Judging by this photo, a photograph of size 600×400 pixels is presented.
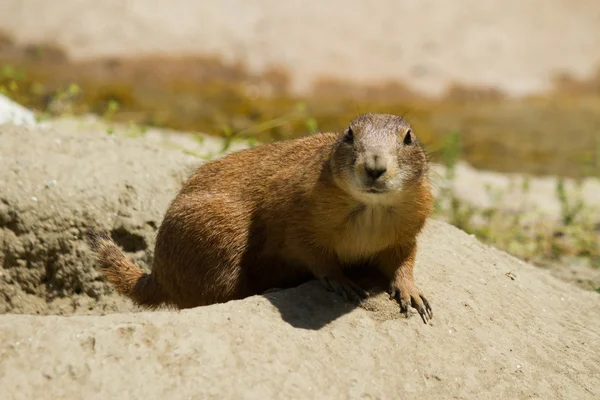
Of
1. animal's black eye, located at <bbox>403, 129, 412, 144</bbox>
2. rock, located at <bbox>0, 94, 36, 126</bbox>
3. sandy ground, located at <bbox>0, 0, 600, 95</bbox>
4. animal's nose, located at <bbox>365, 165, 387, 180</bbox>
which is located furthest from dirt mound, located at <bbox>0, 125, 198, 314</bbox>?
sandy ground, located at <bbox>0, 0, 600, 95</bbox>

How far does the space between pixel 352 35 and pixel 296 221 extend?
10817 mm

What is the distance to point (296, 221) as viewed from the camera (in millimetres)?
4852

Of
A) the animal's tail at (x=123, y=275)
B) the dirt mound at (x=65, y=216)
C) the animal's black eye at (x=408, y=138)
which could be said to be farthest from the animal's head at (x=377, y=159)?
the dirt mound at (x=65, y=216)

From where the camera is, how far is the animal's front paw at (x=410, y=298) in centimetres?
479

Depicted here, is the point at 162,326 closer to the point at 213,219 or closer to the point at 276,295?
the point at 276,295

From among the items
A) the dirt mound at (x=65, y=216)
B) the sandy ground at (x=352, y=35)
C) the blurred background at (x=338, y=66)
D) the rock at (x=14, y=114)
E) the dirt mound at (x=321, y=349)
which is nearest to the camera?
the dirt mound at (x=321, y=349)

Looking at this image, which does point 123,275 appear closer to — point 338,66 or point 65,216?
point 65,216

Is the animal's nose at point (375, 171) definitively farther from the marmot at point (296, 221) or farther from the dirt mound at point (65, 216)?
the dirt mound at point (65, 216)

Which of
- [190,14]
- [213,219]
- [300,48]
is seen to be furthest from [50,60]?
[213,219]

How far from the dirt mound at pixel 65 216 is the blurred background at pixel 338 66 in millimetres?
6033

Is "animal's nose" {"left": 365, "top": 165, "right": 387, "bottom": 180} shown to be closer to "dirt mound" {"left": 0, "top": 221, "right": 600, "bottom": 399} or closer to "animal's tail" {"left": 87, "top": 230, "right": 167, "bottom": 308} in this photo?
"dirt mound" {"left": 0, "top": 221, "right": 600, "bottom": 399}

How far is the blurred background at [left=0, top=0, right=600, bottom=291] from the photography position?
1348cm

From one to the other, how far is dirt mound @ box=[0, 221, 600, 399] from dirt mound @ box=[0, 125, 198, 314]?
6.62 ft

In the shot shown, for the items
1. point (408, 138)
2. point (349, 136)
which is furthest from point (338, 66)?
point (349, 136)
